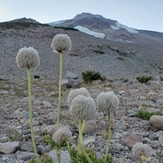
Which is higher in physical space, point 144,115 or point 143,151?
point 143,151

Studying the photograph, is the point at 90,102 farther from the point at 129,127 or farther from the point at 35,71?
the point at 35,71

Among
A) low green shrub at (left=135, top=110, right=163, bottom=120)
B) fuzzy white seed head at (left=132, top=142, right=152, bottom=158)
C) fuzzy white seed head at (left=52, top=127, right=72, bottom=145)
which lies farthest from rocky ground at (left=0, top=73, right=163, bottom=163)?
fuzzy white seed head at (left=132, top=142, right=152, bottom=158)

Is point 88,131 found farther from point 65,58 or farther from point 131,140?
point 65,58

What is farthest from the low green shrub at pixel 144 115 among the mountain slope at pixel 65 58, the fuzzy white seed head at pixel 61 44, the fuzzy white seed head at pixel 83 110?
the mountain slope at pixel 65 58

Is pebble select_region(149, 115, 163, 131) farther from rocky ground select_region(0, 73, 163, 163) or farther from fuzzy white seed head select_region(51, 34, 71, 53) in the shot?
fuzzy white seed head select_region(51, 34, 71, 53)

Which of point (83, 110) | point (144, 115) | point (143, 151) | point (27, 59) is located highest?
point (27, 59)

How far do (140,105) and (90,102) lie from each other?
6.01 meters

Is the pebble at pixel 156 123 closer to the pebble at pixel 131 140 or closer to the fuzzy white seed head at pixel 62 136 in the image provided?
the pebble at pixel 131 140

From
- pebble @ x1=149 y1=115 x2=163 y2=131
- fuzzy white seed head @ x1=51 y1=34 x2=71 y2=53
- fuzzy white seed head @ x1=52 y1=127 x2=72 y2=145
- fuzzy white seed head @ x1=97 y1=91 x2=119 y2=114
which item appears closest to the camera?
fuzzy white seed head @ x1=97 y1=91 x2=119 y2=114

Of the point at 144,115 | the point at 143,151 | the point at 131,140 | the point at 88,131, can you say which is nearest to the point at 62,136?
the point at 143,151

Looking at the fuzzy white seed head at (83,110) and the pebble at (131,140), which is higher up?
the fuzzy white seed head at (83,110)

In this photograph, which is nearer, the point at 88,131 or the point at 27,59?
the point at 27,59

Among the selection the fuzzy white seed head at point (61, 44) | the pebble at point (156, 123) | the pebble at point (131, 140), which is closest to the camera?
the fuzzy white seed head at point (61, 44)

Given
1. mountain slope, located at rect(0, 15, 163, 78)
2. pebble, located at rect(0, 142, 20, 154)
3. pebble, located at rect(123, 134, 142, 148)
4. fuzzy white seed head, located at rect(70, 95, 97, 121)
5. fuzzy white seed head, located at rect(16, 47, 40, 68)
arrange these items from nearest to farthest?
fuzzy white seed head, located at rect(70, 95, 97, 121) < fuzzy white seed head, located at rect(16, 47, 40, 68) < pebble, located at rect(0, 142, 20, 154) < pebble, located at rect(123, 134, 142, 148) < mountain slope, located at rect(0, 15, 163, 78)
